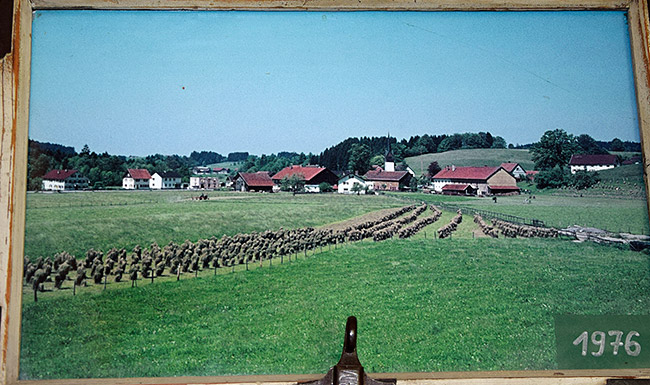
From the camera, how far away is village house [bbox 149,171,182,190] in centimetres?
244

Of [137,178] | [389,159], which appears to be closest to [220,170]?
[137,178]

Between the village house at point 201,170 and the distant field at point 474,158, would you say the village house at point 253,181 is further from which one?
the distant field at point 474,158

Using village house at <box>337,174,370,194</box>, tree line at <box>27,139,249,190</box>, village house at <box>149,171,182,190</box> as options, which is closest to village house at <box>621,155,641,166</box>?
village house at <box>337,174,370,194</box>

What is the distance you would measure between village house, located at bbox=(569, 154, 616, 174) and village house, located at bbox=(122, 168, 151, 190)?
90.4 inches

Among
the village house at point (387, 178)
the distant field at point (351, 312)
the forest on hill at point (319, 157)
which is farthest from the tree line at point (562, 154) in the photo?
the village house at point (387, 178)

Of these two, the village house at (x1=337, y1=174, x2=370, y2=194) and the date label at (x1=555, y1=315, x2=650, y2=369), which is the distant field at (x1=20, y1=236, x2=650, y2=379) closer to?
the date label at (x1=555, y1=315, x2=650, y2=369)

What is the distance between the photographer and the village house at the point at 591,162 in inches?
94.5

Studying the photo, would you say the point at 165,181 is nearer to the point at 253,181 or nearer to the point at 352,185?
the point at 253,181

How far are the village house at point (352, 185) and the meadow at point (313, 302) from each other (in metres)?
0.38

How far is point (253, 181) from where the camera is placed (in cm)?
259

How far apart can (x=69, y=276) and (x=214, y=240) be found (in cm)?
70

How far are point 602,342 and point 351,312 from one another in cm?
122

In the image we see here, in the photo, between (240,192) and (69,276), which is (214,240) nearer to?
(240,192)

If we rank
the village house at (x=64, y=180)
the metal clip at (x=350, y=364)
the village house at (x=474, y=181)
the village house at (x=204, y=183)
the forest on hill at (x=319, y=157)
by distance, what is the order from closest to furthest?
1. the metal clip at (x=350, y=364)
2. the village house at (x=64, y=180)
3. the forest on hill at (x=319, y=157)
4. the village house at (x=204, y=183)
5. the village house at (x=474, y=181)
